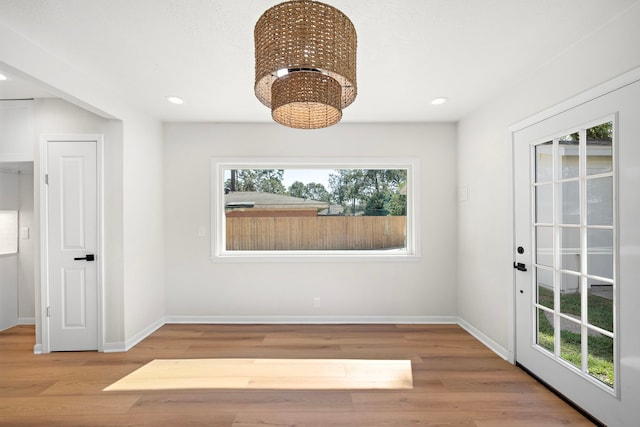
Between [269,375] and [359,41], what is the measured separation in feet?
8.73

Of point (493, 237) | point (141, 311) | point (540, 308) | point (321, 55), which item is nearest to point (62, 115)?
point (141, 311)

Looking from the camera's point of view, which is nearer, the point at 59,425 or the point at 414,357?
the point at 59,425

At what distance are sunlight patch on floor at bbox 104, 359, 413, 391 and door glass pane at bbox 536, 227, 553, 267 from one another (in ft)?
4.66

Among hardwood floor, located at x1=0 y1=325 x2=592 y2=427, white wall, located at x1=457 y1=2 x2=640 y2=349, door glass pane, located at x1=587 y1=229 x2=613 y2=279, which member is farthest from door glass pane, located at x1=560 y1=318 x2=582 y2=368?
white wall, located at x1=457 y1=2 x2=640 y2=349

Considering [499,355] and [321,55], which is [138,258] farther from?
[499,355]

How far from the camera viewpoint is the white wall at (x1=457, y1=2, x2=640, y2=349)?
1886mm

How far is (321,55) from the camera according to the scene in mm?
1311

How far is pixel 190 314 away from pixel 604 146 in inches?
167

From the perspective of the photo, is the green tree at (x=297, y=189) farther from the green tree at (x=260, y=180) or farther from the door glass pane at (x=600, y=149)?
the door glass pane at (x=600, y=149)

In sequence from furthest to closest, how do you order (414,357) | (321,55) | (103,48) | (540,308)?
(414,357) < (540,308) < (103,48) < (321,55)

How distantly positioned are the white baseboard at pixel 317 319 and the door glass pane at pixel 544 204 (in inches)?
73.0

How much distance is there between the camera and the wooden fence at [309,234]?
4.05 m

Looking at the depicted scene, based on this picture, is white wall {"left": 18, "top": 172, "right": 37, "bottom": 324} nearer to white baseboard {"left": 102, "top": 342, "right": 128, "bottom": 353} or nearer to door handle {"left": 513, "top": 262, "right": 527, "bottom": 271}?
white baseboard {"left": 102, "top": 342, "right": 128, "bottom": 353}

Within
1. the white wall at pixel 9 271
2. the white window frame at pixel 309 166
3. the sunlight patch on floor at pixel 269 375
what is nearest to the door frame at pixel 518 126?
the sunlight patch on floor at pixel 269 375
